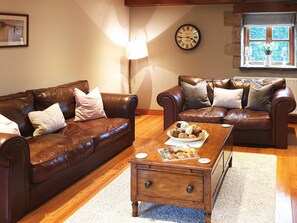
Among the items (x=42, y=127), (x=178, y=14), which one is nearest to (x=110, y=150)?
(x=42, y=127)

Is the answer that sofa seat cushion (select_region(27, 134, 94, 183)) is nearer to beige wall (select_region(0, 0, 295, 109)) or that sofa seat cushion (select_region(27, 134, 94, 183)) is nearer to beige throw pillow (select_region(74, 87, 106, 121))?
beige throw pillow (select_region(74, 87, 106, 121))

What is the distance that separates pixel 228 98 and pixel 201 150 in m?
2.35

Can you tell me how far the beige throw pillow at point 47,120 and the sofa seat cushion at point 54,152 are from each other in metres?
0.12

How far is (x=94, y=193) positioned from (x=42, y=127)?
0.91 m

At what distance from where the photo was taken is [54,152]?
331cm

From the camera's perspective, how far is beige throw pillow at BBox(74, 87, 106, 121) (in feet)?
15.2

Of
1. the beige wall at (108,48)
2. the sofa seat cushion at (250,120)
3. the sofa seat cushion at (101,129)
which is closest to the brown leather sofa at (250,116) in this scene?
the sofa seat cushion at (250,120)

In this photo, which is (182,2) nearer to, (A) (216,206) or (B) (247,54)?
(B) (247,54)

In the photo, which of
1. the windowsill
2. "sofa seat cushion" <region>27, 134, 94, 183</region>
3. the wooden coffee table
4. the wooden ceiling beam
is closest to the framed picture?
"sofa seat cushion" <region>27, 134, 94, 183</region>

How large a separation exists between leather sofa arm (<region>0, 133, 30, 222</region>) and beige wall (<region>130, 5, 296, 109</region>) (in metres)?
4.55

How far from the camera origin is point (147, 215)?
9.98 feet

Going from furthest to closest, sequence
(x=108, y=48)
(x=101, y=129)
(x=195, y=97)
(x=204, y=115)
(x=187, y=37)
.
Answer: (x=187, y=37) → (x=108, y=48) → (x=195, y=97) → (x=204, y=115) → (x=101, y=129)

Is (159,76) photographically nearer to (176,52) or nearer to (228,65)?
(176,52)

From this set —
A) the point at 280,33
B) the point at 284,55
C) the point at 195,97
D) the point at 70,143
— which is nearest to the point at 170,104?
the point at 195,97
